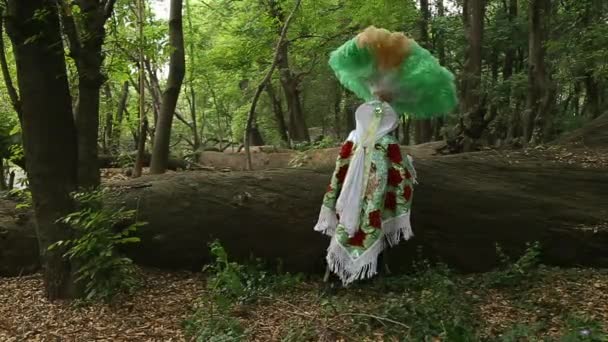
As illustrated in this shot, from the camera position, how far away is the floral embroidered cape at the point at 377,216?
445cm

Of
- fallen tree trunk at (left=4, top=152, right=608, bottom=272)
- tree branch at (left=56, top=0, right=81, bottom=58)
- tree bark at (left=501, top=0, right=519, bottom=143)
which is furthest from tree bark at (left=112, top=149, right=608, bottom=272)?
tree bark at (left=501, top=0, right=519, bottom=143)

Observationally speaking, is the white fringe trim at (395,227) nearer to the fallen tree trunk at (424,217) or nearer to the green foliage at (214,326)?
the fallen tree trunk at (424,217)

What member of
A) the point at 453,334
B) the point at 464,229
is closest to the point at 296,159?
the point at 464,229

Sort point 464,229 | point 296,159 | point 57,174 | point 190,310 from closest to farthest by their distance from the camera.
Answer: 1. point 190,310
2. point 57,174
3. point 464,229
4. point 296,159

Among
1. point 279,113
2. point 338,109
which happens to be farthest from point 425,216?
point 338,109

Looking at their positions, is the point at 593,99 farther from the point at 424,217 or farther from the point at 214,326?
the point at 214,326

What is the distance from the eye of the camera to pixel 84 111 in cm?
498

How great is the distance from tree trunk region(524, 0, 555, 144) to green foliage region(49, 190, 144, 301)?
221 inches

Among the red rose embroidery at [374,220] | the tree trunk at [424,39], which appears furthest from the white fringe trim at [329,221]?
the tree trunk at [424,39]

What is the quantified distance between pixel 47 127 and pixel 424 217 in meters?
3.42

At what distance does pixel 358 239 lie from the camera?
4.46m

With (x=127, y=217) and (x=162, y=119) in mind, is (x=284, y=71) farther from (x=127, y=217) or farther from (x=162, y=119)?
(x=127, y=217)

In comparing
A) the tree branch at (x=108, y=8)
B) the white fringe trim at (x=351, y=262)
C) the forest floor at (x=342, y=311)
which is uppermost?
the tree branch at (x=108, y=8)

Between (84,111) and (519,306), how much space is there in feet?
12.9
